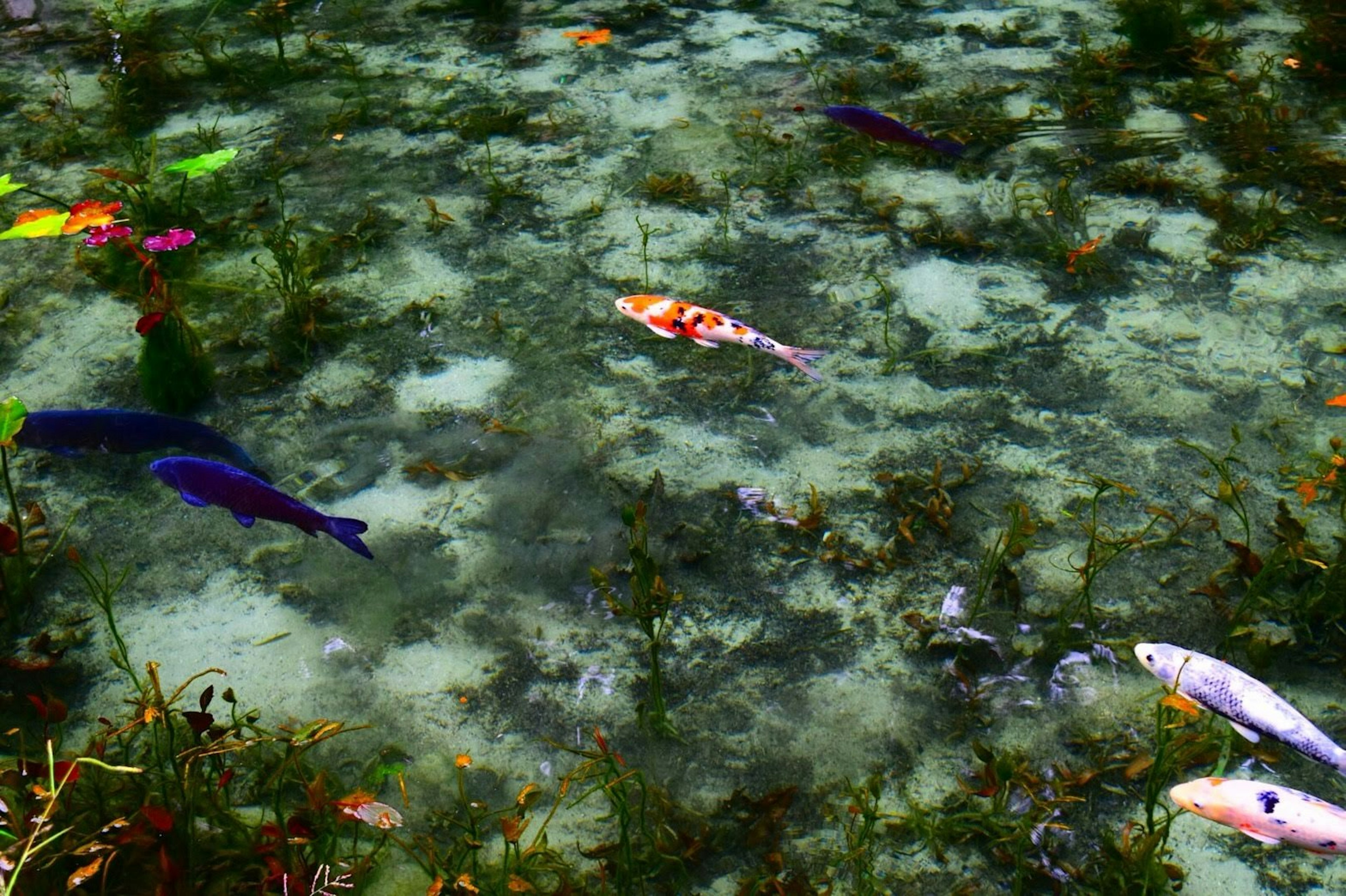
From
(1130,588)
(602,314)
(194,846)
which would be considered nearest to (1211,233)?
(1130,588)

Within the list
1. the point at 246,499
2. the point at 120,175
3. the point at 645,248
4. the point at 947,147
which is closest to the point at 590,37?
the point at 645,248

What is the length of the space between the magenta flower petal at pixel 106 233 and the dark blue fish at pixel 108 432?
2.33 feet

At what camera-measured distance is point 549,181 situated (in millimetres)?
5508

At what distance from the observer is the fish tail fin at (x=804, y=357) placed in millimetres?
3943

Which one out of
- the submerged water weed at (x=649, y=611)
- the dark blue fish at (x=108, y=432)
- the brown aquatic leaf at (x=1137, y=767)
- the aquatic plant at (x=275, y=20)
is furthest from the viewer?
the aquatic plant at (x=275, y=20)

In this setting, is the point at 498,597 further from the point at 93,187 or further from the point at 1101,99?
the point at 1101,99

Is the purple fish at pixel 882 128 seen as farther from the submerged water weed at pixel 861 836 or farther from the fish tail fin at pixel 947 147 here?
the submerged water weed at pixel 861 836

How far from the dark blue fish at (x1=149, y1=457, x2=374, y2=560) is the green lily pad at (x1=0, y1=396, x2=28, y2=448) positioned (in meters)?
0.44

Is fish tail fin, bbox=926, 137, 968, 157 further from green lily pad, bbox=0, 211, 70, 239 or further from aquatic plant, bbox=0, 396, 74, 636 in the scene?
aquatic plant, bbox=0, 396, 74, 636

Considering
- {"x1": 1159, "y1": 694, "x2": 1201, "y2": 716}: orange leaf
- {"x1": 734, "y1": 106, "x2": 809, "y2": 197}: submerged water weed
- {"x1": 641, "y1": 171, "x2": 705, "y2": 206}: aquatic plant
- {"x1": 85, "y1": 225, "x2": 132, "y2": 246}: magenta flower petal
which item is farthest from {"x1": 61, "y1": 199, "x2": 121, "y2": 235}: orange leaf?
{"x1": 1159, "y1": 694, "x2": 1201, "y2": 716}: orange leaf

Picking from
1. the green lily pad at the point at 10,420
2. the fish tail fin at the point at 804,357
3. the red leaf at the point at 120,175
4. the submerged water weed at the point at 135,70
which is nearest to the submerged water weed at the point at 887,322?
the fish tail fin at the point at 804,357

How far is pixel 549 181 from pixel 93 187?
231 cm

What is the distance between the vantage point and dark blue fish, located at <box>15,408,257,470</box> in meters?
3.71

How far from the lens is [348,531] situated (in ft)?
10.5
